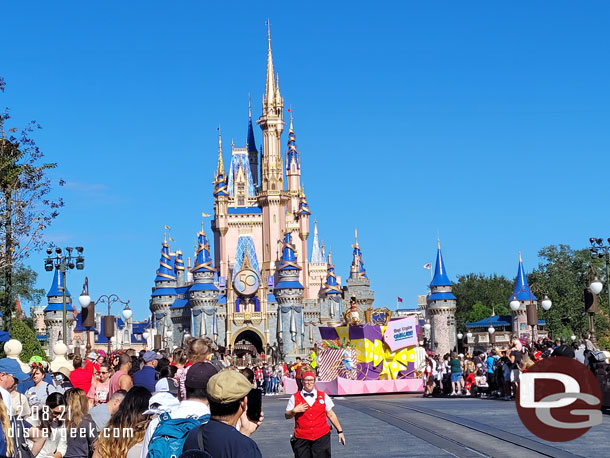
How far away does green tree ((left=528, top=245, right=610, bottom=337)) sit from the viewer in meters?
78.6

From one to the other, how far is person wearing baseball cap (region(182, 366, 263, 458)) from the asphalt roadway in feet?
25.7

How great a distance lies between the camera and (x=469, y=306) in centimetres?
12056

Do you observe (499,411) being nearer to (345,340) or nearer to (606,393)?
(606,393)

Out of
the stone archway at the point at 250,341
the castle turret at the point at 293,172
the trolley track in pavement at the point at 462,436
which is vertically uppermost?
the castle turret at the point at 293,172

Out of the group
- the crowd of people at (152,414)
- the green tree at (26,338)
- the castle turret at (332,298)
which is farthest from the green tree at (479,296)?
the crowd of people at (152,414)

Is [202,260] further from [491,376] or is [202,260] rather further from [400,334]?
[491,376]

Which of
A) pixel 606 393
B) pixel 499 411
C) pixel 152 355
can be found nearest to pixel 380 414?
pixel 499 411

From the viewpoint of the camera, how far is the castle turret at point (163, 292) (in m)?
90.4

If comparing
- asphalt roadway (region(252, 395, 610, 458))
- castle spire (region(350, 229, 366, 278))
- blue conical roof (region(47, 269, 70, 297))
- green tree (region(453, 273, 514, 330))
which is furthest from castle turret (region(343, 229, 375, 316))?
asphalt roadway (region(252, 395, 610, 458))

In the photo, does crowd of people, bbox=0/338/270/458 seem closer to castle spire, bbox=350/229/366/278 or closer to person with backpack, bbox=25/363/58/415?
person with backpack, bbox=25/363/58/415

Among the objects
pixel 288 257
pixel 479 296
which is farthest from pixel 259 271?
pixel 479 296

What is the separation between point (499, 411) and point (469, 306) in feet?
335

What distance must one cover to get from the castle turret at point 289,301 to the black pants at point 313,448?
72.6 metres

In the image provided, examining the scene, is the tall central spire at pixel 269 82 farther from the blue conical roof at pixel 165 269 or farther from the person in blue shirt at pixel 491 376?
the person in blue shirt at pixel 491 376
